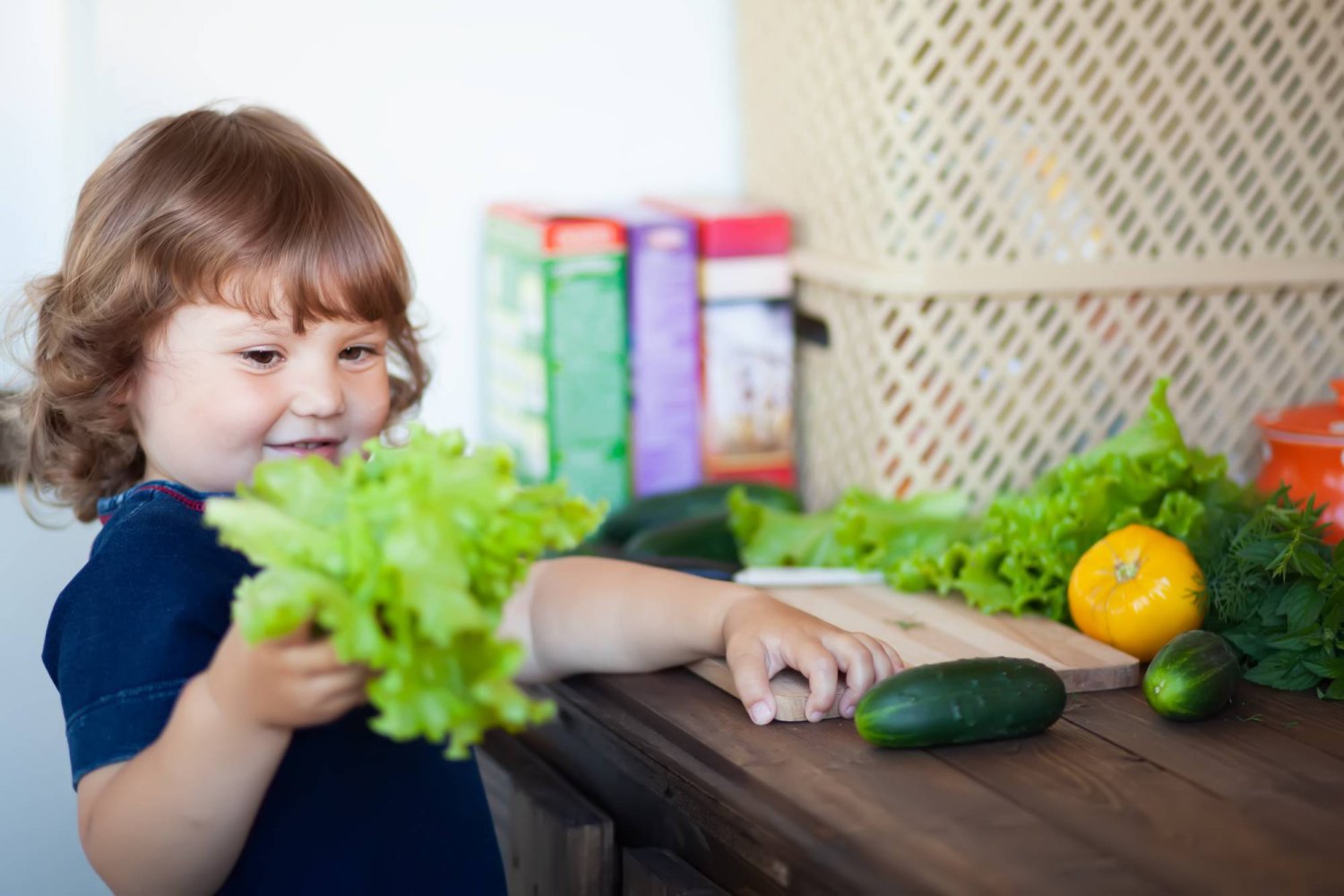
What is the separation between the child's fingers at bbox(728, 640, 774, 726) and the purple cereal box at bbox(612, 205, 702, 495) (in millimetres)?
782

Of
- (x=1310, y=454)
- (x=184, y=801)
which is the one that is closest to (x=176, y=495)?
(x=184, y=801)

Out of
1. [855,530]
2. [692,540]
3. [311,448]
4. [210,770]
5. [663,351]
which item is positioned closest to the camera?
[210,770]

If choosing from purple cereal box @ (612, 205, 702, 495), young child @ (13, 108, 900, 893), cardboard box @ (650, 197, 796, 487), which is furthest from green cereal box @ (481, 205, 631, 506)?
young child @ (13, 108, 900, 893)

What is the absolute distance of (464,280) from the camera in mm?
2084

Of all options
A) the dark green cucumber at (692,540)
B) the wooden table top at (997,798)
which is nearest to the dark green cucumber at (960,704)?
the wooden table top at (997,798)

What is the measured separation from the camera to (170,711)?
1.00m

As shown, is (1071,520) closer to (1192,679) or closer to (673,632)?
(1192,679)

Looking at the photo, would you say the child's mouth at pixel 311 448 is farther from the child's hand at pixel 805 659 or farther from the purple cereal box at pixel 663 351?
the purple cereal box at pixel 663 351

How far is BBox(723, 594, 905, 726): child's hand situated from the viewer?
3.83 feet

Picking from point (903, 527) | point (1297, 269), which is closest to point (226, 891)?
point (903, 527)

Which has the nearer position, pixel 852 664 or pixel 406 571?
pixel 406 571

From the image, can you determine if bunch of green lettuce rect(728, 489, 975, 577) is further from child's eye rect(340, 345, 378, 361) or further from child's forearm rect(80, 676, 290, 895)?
child's forearm rect(80, 676, 290, 895)

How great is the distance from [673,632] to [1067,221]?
0.86 m

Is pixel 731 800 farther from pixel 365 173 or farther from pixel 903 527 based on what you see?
pixel 365 173
